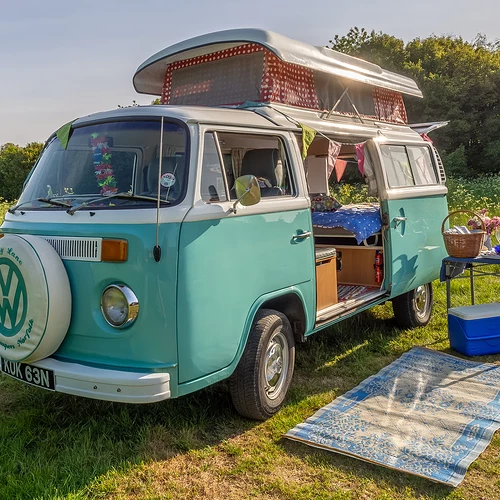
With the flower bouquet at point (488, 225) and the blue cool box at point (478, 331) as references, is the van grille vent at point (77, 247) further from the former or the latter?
the flower bouquet at point (488, 225)

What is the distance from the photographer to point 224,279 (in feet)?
11.4

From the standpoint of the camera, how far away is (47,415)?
158 inches

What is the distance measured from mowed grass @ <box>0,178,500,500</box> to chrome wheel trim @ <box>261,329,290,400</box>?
0.19 metres

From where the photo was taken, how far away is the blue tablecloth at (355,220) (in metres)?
5.64

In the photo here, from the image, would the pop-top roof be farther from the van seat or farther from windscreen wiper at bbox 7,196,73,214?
windscreen wiper at bbox 7,196,73,214

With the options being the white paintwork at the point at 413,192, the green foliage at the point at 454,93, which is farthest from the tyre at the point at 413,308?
the green foliage at the point at 454,93

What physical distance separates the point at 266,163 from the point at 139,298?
1.69 metres

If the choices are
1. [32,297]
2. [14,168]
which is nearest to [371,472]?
[32,297]

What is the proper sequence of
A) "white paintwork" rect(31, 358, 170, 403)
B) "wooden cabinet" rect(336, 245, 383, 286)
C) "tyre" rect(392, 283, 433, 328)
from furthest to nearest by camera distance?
1. "tyre" rect(392, 283, 433, 328)
2. "wooden cabinet" rect(336, 245, 383, 286)
3. "white paintwork" rect(31, 358, 170, 403)

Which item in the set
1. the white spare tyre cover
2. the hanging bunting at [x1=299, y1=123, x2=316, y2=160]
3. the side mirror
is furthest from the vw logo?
the hanging bunting at [x1=299, y1=123, x2=316, y2=160]

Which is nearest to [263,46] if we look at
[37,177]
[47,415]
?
[37,177]

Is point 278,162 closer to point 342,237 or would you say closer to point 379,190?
point 379,190

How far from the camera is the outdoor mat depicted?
11.5ft

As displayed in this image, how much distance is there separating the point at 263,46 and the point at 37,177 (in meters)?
2.17
